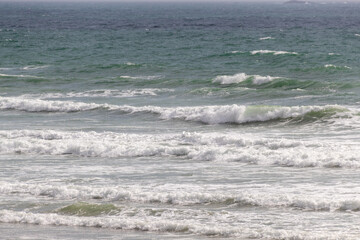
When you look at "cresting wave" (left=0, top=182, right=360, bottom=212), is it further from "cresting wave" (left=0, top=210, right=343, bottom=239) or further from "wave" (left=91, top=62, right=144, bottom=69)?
"wave" (left=91, top=62, right=144, bottom=69)

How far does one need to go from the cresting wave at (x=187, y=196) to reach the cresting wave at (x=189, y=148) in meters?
2.59

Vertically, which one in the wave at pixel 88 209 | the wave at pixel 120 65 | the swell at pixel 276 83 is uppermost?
the wave at pixel 88 209

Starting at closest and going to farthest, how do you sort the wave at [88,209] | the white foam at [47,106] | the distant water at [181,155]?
the distant water at [181,155]
the wave at [88,209]
the white foam at [47,106]

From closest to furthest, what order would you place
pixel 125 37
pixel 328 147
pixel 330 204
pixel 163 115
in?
pixel 330 204
pixel 328 147
pixel 163 115
pixel 125 37

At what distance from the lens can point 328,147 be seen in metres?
17.0

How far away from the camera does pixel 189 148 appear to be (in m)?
17.4

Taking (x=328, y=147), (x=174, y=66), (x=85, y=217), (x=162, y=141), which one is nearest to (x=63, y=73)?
(x=174, y=66)

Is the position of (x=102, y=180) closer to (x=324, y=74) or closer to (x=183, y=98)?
(x=183, y=98)

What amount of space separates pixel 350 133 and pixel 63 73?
2362cm

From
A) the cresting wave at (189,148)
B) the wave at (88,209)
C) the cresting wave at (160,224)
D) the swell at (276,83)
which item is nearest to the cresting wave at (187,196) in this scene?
the wave at (88,209)

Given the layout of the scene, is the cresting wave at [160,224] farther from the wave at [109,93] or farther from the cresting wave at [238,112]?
the wave at [109,93]

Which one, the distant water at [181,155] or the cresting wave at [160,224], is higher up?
the cresting wave at [160,224]

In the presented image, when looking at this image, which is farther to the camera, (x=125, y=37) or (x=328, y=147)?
(x=125, y=37)

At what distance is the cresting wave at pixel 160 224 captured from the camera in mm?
10585
